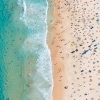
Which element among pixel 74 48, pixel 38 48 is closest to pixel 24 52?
pixel 38 48

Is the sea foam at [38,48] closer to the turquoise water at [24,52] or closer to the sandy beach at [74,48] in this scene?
the turquoise water at [24,52]

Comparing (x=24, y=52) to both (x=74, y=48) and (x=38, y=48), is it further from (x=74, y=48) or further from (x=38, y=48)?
(x=74, y=48)

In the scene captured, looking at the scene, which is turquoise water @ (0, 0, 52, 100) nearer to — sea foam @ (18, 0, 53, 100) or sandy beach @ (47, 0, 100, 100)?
sea foam @ (18, 0, 53, 100)

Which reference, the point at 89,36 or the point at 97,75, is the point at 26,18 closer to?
the point at 89,36

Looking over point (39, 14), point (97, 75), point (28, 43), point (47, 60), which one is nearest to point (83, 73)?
point (97, 75)

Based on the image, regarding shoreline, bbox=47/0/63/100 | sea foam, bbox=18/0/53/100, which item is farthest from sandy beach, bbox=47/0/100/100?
sea foam, bbox=18/0/53/100

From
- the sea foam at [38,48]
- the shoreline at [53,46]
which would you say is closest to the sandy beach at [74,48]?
the shoreline at [53,46]
